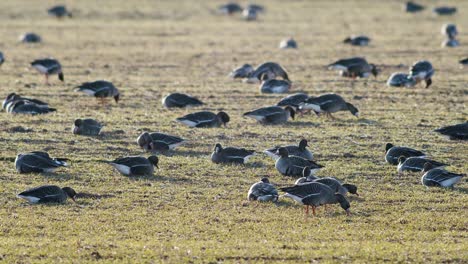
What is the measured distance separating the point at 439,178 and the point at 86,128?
7929 millimetres

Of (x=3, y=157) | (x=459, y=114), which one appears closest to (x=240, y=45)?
(x=459, y=114)

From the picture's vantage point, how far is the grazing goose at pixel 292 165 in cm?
1656

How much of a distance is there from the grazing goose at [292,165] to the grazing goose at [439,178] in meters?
1.80

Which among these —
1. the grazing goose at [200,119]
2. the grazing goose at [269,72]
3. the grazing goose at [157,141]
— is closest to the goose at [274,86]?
the grazing goose at [269,72]

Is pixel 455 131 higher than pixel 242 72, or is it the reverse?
pixel 242 72

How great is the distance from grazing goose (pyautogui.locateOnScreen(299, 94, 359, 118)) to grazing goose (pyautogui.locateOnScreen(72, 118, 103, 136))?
514 cm

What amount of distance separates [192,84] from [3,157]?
12.0 metres

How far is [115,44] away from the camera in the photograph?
141 ft

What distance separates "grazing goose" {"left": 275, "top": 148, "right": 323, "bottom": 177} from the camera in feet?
54.3

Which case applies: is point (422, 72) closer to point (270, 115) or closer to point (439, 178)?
point (270, 115)

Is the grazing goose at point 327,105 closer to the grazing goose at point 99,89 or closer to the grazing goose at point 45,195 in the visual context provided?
the grazing goose at point 99,89

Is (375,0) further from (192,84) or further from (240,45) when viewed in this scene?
(192,84)

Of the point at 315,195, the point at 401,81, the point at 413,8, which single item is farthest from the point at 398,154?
the point at 413,8

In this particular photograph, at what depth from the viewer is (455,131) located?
1995cm
